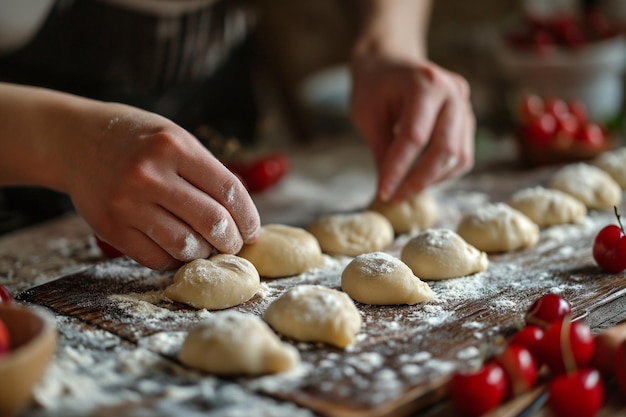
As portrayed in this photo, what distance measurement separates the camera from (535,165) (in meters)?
2.68

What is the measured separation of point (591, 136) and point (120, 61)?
1.57 m

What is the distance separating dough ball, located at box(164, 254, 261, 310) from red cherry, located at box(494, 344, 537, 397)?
20.8 inches

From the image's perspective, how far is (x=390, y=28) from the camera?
2355 millimetres

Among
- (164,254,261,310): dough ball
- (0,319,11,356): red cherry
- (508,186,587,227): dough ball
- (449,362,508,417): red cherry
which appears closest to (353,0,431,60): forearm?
(508,186,587,227): dough ball

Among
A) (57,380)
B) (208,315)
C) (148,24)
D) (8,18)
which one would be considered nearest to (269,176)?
(148,24)

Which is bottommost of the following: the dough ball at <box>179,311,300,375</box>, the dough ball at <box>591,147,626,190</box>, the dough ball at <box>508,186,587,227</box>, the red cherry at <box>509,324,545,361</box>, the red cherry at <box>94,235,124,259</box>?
the red cherry at <box>94,235,124,259</box>

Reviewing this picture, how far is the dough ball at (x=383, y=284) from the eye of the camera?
1.48 m

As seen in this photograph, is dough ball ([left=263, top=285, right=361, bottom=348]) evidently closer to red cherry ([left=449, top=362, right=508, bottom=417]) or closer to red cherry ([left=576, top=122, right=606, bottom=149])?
red cherry ([left=449, top=362, right=508, bottom=417])

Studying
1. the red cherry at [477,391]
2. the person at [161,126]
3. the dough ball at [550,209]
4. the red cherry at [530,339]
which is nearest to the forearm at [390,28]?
the person at [161,126]

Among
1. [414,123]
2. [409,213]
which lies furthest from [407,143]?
[409,213]

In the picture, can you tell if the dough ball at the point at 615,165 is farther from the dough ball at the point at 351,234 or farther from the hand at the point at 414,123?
the dough ball at the point at 351,234

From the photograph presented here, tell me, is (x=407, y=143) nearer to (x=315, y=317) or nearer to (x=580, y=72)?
(x=315, y=317)

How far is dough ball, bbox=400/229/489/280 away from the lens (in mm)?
1635

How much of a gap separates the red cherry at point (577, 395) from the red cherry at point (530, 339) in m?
0.10
